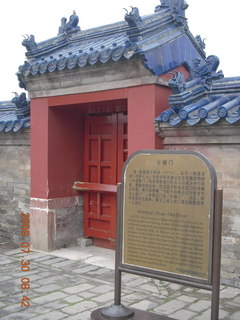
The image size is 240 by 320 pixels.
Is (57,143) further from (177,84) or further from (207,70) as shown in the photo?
(207,70)

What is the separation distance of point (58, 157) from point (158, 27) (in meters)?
2.83

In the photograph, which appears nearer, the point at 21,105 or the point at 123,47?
the point at 123,47

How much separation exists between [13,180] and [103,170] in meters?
1.94

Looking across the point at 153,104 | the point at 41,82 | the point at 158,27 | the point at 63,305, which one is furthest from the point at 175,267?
the point at 41,82

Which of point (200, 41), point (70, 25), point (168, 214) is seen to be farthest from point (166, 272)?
point (70, 25)

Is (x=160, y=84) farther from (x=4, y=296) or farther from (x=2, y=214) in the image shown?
(x=2, y=214)

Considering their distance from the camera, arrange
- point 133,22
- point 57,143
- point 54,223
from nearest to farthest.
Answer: point 133,22 → point 54,223 → point 57,143

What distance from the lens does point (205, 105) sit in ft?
19.1

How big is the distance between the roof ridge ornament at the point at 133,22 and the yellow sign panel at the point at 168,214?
261 cm

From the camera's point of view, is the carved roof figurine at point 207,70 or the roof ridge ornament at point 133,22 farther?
the carved roof figurine at point 207,70

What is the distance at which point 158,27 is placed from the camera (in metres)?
6.52

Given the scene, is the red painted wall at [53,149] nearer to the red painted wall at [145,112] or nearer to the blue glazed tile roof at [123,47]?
the blue glazed tile roof at [123,47]

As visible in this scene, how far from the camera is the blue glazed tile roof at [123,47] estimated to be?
5.96 metres

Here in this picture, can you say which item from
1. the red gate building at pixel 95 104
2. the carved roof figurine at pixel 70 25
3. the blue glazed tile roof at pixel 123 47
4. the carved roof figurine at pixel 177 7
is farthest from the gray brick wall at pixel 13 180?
the carved roof figurine at pixel 177 7
